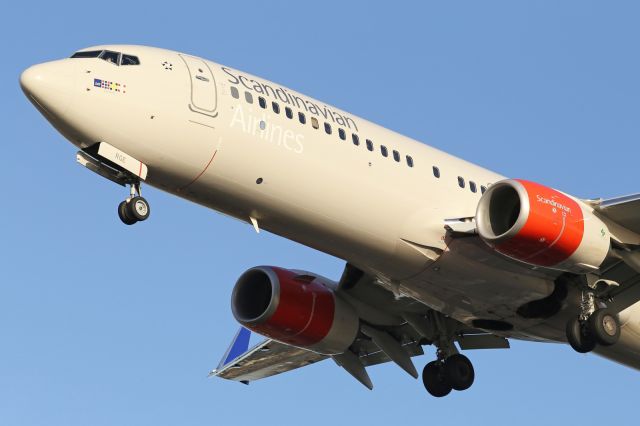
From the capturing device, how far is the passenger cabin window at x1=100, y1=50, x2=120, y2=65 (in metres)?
28.6

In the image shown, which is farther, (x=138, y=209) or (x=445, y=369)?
(x=445, y=369)

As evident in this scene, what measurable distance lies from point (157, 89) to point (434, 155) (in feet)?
23.0

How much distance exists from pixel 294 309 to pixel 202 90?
7109 mm

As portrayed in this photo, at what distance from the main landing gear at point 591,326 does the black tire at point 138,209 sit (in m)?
9.59

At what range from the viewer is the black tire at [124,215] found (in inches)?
1104

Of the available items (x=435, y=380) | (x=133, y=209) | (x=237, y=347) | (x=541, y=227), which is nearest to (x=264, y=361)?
(x=237, y=347)

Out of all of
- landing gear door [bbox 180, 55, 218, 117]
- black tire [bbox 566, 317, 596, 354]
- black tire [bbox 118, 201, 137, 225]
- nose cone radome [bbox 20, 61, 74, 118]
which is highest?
landing gear door [bbox 180, 55, 218, 117]

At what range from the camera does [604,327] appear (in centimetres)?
3048

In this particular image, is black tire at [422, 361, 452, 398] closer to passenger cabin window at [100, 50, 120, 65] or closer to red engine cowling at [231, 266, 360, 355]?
red engine cowling at [231, 266, 360, 355]

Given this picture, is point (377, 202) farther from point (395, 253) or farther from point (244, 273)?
point (244, 273)

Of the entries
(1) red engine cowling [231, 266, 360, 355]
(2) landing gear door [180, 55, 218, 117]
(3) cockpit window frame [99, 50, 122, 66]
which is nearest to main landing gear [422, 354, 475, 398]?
(1) red engine cowling [231, 266, 360, 355]

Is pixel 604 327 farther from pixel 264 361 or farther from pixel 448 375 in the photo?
pixel 264 361

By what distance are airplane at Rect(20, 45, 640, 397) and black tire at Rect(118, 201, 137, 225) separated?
52 mm

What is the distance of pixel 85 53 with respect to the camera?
28797mm
